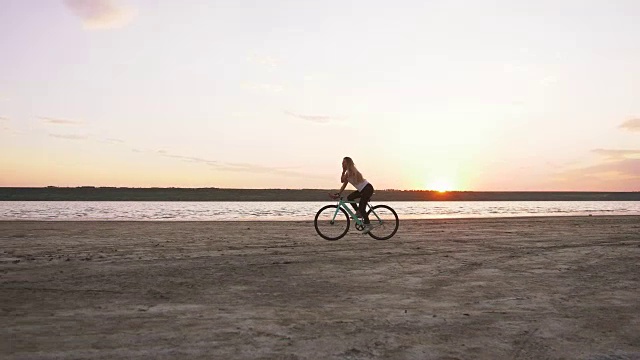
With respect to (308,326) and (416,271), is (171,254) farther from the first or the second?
(308,326)

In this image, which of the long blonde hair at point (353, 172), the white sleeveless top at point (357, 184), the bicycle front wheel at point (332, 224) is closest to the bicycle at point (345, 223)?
the bicycle front wheel at point (332, 224)

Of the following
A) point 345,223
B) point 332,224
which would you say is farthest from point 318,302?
point 332,224

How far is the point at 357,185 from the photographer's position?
57.7ft

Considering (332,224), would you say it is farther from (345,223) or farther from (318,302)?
(318,302)

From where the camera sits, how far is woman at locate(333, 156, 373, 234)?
57.0ft

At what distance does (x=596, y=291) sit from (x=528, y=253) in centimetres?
536

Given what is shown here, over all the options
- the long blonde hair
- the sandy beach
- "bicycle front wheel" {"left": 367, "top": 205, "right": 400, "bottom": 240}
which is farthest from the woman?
the sandy beach

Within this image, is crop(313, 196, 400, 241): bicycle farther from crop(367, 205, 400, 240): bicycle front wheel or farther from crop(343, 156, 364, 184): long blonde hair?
crop(343, 156, 364, 184): long blonde hair

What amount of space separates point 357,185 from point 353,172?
499 mm

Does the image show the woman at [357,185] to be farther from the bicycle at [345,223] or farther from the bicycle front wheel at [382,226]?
the bicycle front wheel at [382,226]

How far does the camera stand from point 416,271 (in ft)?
38.0

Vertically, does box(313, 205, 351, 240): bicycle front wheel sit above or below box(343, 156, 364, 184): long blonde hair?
below

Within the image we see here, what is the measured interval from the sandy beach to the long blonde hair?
2.66 meters

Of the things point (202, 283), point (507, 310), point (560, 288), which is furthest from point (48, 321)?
point (560, 288)
